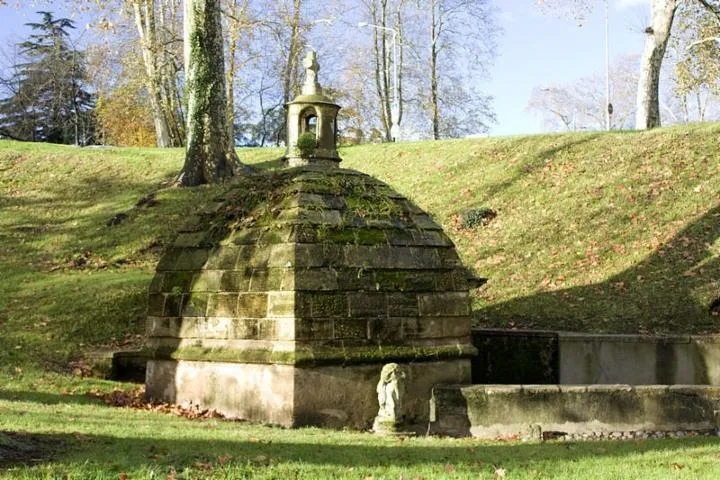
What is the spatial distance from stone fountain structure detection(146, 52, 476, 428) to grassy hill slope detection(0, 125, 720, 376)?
416 cm

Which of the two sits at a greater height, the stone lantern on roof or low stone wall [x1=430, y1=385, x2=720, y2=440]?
the stone lantern on roof

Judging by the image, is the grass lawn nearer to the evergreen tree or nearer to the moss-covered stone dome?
the moss-covered stone dome

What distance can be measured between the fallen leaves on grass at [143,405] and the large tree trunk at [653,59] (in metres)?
20.4

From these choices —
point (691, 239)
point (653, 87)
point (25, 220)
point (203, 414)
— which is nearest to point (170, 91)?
point (25, 220)

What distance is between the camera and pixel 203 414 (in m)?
10.3

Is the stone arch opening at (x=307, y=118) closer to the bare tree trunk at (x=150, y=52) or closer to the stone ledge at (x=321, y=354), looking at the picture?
the stone ledge at (x=321, y=354)

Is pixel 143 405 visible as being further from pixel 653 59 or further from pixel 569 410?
pixel 653 59

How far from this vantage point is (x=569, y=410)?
981cm

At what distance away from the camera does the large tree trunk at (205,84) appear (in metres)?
20.8

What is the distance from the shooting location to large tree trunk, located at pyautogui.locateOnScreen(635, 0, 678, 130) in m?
25.7

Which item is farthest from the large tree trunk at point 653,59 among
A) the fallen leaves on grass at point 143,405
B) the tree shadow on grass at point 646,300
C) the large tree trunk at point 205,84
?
the fallen leaves on grass at point 143,405

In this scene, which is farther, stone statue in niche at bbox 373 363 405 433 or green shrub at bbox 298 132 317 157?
green shrub at bbox 298 132 317 157

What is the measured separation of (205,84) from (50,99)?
115ft

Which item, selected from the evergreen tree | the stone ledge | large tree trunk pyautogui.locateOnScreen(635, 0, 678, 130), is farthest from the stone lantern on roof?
the evergreen tree
